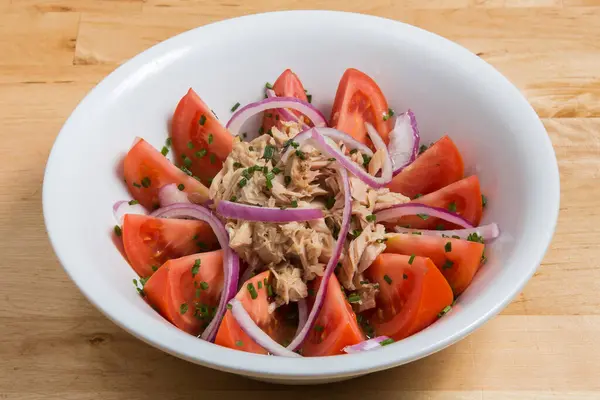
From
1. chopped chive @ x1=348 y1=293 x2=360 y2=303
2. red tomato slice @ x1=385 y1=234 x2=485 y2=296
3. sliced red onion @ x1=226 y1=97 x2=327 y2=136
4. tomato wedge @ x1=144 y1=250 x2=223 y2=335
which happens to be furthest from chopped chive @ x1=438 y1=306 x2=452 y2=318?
sliced red onion @ x1=226 y1=97 x2=327 y2=136

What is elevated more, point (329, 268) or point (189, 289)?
point (329, 268)

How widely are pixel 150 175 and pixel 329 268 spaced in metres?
0.62

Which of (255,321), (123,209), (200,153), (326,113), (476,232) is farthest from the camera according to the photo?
(326,113)

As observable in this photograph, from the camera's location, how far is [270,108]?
203 centimetres

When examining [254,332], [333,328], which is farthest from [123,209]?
[333,328]

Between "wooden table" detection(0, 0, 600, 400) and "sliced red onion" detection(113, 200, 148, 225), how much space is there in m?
0.35

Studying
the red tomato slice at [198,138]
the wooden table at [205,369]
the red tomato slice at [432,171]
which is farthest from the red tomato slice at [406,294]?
the red tomato slice at [198,138]

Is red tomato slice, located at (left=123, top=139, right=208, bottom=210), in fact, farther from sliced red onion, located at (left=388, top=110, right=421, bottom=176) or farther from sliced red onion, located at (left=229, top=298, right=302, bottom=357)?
sliced red onion, located at (left=388, top=110, right=421, bottom=176)

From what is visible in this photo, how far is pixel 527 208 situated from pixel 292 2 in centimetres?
166

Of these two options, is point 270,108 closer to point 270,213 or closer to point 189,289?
point 270,213

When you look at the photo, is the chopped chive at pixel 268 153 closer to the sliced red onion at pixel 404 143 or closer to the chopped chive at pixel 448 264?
the sliced red onion at pixel 404 143

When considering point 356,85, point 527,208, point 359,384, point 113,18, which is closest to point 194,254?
point 359,384

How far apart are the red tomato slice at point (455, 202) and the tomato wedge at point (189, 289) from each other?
0.56m

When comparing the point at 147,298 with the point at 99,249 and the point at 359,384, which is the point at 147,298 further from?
the point at 359,384
